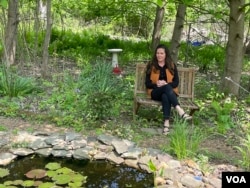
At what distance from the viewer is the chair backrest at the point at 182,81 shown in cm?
568

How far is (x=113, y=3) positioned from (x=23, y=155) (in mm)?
5782

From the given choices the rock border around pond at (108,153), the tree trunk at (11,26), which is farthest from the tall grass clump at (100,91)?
the tree trunk at (11,26)

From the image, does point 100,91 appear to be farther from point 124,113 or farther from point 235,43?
point 235,43

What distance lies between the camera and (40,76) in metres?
7.45

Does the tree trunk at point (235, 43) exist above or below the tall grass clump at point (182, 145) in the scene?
above

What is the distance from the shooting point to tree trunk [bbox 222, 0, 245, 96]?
6234 millimetres

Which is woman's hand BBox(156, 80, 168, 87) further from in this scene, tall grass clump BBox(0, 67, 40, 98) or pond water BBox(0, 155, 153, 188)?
tall grass clump BBox(0, 67, 40, 98)

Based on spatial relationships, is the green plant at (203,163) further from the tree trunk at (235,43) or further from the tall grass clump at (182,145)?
the tree trunk at (235,43)

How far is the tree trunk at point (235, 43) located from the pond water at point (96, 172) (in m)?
2.83

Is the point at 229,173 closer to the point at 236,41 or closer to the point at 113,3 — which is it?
the point at 236,41

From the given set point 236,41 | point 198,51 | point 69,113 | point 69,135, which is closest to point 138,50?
point 198,51

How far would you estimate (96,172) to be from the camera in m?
4.11

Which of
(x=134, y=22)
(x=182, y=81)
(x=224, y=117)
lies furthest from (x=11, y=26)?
(x=134, y=22)

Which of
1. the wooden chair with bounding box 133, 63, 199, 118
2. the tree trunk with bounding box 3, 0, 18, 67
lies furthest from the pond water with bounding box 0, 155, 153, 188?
the tree trunk with bounding box 3, 0, 18, 67
